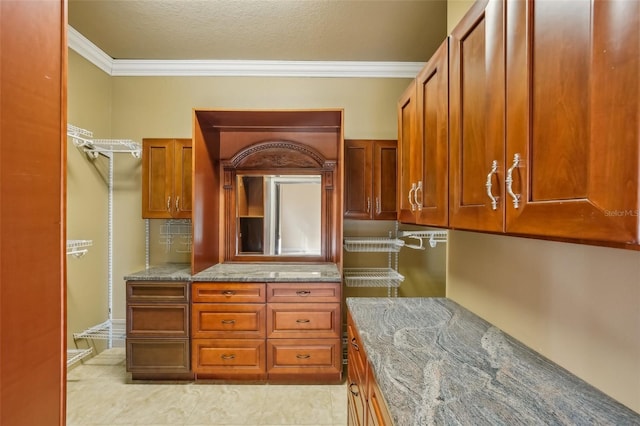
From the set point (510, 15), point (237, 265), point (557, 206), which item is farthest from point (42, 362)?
point (237, 265)

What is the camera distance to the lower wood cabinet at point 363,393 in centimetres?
103

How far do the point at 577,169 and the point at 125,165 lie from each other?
3564mm

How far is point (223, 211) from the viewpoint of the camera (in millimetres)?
A: 3127

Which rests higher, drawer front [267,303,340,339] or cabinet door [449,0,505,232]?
cabinet door [449,0,505,232]

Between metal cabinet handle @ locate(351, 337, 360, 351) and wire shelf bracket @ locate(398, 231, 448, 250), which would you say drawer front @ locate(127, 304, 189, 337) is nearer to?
metal cabinet handle @ locate(351, 337, 360, 351)

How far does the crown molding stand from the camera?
10.1ft

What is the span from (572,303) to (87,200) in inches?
140

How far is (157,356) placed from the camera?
2.46m

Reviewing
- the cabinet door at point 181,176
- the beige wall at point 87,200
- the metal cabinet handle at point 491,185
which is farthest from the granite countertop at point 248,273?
the metal cabinet handle at point 491,185

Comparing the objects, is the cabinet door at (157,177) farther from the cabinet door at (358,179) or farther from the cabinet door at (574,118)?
A: the cabinet door at (574,118)

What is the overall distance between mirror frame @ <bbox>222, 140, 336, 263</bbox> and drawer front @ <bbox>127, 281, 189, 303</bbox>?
68cm

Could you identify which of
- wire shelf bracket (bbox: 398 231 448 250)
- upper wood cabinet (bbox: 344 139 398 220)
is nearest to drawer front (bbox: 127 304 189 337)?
upper wood cabinet (bbox: 344 139 398 220)

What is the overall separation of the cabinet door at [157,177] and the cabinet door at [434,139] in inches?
88.4

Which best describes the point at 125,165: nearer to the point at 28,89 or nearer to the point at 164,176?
the point at 164,176
